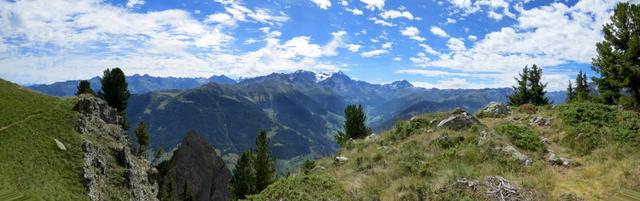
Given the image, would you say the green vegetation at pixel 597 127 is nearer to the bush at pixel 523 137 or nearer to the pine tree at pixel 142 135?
the bush at pixel 523 137

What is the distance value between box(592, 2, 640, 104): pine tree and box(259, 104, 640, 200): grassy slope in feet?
32.1

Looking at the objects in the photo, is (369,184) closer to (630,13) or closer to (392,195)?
(392,195)

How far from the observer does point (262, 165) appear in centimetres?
7269

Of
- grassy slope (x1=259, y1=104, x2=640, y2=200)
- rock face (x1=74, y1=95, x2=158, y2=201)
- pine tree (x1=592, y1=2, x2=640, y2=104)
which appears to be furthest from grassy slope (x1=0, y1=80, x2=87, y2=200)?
pine tree (x1=592, y1=2, x2=640, y2=104)

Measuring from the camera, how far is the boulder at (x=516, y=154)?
21.6 m

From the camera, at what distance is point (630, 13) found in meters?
38.2

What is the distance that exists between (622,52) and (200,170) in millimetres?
121704

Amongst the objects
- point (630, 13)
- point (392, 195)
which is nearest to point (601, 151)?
point (392, 195)

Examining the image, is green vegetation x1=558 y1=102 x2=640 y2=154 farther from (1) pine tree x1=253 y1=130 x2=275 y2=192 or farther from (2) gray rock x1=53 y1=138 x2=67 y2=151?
(2) gray rock x1=53 y1=138 x2=67 y2=151

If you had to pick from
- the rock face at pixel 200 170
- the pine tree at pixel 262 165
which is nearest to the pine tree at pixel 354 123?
the pine tree at pixel 262 165

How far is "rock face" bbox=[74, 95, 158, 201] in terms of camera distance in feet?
177

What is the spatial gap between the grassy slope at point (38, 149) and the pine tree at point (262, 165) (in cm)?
2794

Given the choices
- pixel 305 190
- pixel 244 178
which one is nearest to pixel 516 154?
pixel 305 190

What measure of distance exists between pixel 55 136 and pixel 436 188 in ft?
180
